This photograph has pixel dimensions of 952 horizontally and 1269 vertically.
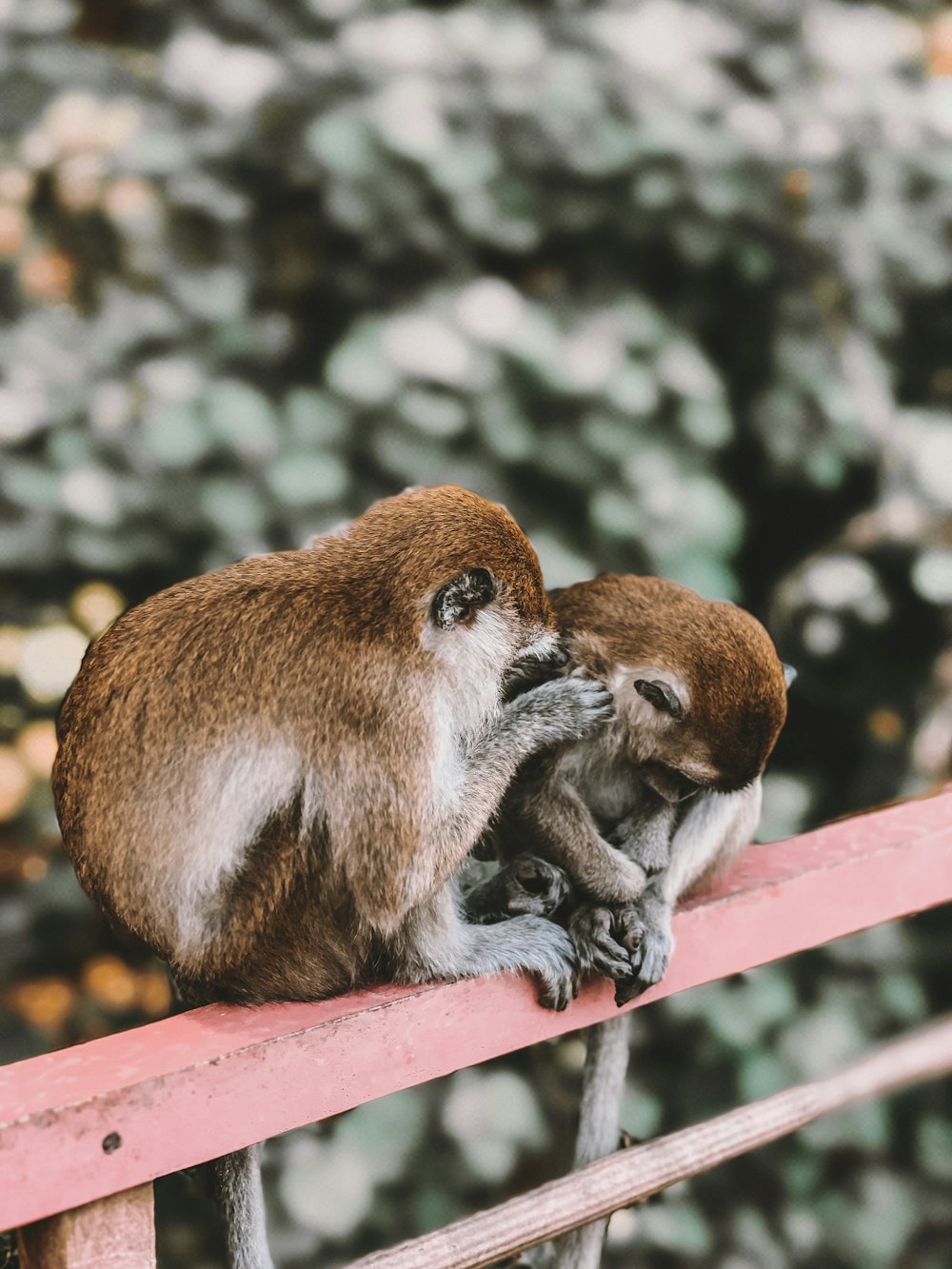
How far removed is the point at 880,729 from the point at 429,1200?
1.06 metres

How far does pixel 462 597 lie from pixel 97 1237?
530 mm

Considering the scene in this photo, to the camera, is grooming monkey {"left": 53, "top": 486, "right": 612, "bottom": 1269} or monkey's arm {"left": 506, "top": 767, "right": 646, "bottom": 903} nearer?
→ grooming monkey {"left": 53, "top": 486, "right": 612, "bottom": 1269}

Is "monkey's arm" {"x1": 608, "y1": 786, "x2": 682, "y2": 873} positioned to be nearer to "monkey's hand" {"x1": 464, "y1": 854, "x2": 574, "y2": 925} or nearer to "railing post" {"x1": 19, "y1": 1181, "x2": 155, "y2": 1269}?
"monkey's hand" {"x1": 464, "y1": 854, "x2": 574, "y2": 925}

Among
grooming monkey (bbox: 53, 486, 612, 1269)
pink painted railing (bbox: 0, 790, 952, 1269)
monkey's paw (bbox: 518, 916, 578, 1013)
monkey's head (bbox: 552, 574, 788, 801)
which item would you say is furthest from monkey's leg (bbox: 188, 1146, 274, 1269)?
monkey's head (bbox: 552, 574, 788, 801)

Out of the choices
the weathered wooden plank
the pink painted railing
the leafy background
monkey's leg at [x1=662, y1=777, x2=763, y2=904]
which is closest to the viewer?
the pink painted railing

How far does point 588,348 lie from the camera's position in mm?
1702

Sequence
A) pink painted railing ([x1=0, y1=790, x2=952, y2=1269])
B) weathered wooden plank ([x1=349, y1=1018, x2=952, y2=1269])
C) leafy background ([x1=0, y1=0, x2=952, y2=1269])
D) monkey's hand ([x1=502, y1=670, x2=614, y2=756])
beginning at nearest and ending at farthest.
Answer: pink painted railing ([x1=0, y1=790, x2=952, y2=1269]) < weathered wooden plank ([x1=349, y1=1018, x2=952, y2=1269]) < monkey's hand ([x1=502, y1=670, x2=614, y2=756]) < leafy background ([x1=0, y1=0, x2=952, y2=1269])

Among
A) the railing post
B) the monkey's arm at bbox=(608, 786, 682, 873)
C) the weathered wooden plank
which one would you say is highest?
the railing post

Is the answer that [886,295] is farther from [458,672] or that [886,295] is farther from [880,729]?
[458,672]

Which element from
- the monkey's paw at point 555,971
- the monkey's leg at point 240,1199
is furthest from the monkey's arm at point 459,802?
the monkey's leg at point 240,1199

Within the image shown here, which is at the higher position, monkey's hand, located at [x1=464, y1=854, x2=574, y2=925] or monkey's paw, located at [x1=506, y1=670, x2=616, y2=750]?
monkey's paw, located at [x1=506, y1=670, x2=616, y2=750]

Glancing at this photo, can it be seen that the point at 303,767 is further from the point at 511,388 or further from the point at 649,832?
the point at 511,388

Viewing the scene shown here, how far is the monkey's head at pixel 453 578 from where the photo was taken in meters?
0.97

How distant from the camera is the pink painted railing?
0.74 meters
